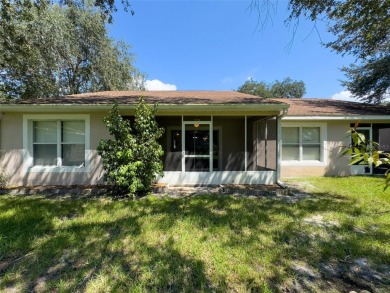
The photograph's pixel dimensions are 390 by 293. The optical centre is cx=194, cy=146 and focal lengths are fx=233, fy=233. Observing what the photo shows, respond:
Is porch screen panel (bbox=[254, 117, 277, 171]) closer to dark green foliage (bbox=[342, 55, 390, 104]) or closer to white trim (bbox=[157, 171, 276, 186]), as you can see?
white trim (bbox=[157, 171, 276, 186])

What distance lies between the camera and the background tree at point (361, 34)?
589 centimetres

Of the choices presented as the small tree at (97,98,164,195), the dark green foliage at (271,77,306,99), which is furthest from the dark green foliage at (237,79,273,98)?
the small tree at (97,98,164,195)

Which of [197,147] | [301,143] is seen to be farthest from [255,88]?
[197,147]

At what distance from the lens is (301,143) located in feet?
35.6

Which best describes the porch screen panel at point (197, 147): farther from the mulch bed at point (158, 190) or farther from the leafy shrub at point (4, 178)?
the leafy shrub at point (4, 178)

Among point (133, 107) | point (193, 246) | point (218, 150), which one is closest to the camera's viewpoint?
point (193, 246)

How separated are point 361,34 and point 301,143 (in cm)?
556

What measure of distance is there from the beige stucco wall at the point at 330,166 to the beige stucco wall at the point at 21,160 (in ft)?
26.1

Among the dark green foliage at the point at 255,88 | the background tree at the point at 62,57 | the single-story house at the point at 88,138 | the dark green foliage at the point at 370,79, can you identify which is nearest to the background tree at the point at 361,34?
the dark green foliage at the point at 370,79

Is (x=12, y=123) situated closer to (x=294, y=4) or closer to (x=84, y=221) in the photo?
(x=84, y=221)

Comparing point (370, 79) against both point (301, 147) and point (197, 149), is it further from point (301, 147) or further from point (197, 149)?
point (197, 149)

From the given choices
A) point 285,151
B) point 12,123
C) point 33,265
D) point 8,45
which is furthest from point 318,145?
point 8,45

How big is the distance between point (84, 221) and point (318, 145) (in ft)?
33.3

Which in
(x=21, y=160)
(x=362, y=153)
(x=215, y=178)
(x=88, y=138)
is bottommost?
(x=215, y=178)
